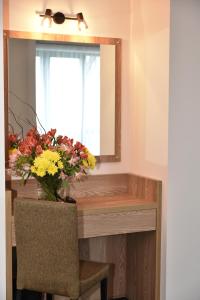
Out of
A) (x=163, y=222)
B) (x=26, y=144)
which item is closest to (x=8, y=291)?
(x=26, y=144)

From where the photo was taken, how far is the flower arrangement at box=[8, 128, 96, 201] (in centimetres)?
249

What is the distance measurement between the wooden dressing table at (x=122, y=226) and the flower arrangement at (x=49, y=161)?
8.0 inches

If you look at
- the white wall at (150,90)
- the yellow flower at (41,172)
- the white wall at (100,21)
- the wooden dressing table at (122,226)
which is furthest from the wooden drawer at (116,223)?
the white wall at (100,21)

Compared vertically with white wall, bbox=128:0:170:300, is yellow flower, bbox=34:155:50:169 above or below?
below

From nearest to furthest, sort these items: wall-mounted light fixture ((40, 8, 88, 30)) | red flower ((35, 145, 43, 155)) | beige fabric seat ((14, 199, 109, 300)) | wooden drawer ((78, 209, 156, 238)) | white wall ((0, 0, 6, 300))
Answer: beige fabric seat ((14, 199, 109, 300))
white wall ((0, 0, 6, 300))
red flower ((35, 145, 43, 155))
wooden drawer ((78, 209, 156, 238))
wall-mounted light fixture ((40, 8, 88, 30))

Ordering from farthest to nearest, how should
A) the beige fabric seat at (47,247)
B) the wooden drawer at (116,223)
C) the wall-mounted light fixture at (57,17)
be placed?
1. the wall-mounted light fixture at (57,17)
2. the wooden drawer at (116,223)
3. the beige fabric seat at (47,247)

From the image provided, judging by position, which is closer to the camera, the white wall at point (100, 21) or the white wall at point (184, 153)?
the white wall at point (184, 153)

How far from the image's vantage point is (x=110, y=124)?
3.15 metres

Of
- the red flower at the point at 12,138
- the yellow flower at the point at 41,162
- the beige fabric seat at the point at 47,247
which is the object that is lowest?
the beige fabric seat at the point at 47,247

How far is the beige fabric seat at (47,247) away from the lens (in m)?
2.29

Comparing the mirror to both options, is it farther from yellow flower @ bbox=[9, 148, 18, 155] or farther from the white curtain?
yellow flower @ bbox=[9, 148, 18, 155]

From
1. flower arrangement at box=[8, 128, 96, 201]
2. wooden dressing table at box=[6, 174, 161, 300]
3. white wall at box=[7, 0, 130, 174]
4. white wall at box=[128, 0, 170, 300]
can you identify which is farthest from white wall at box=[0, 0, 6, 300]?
white wall at box=[128, 0, 170, 300]

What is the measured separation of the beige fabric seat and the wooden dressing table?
16cm

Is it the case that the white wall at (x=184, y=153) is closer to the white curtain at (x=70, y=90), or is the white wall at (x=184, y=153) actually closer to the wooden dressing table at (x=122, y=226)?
the wooden dressing table at (x=122, y=226)
